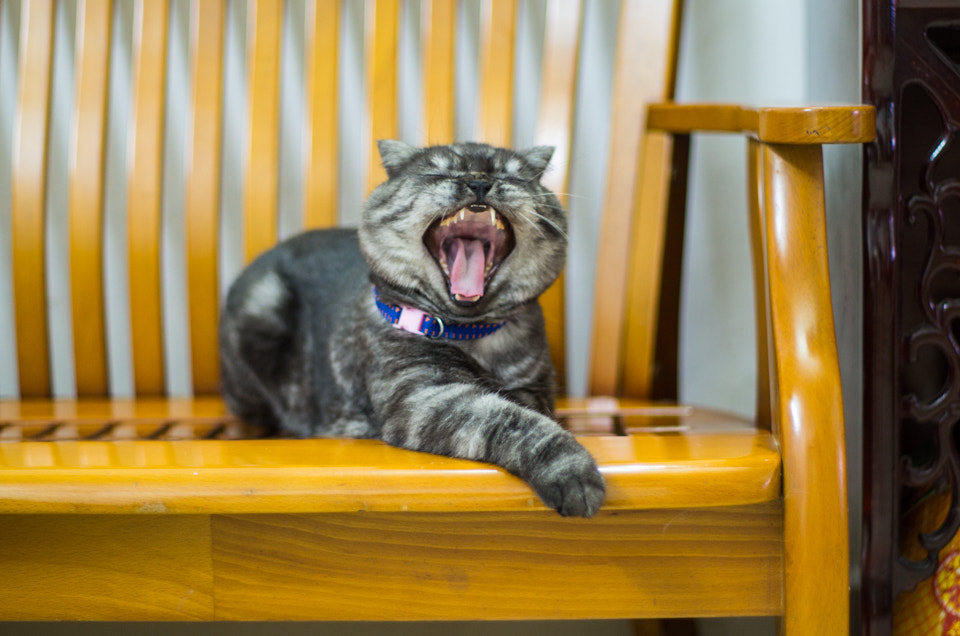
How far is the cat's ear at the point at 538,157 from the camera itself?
104 cm

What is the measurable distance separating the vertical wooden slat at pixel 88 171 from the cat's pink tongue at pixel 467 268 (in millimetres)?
717

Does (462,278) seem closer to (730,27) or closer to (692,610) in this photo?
(692,610)

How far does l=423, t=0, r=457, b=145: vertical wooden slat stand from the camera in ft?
4.63

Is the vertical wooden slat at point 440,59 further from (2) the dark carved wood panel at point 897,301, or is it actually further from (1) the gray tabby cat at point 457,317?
(2) the dark carved wood panel at point 897,301

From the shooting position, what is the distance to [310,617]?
32.7 inches

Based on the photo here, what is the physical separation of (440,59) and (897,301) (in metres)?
0.80

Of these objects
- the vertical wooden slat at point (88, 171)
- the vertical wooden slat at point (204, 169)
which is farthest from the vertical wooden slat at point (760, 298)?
the vertical wooden slat at point (88, 171)

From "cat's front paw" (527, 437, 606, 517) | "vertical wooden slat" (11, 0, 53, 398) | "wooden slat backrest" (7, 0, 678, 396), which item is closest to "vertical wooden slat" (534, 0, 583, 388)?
"wooden slat backrest" (7, 0, 678, 396)

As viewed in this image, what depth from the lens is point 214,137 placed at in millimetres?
1410

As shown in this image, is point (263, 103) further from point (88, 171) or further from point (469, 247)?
point (469, 247)

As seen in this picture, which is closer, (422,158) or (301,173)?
(422,158)

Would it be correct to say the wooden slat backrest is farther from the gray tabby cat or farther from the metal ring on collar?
the metal ring on collar

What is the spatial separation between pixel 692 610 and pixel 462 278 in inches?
15.7

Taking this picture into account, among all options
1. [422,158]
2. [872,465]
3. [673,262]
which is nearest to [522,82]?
[673,262]
